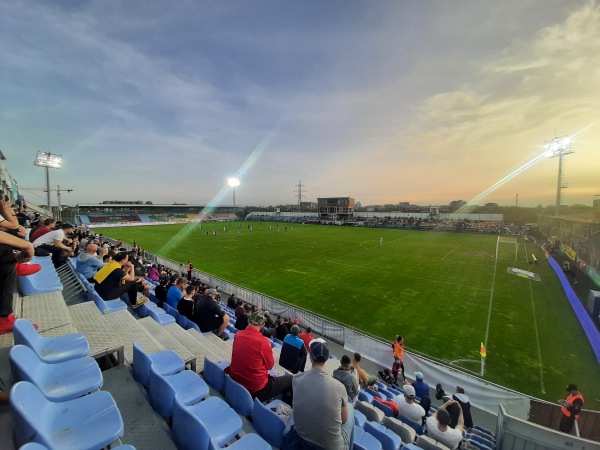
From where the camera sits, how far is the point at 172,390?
2727mm

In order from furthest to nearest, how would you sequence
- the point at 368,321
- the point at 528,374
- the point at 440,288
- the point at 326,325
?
the point at 440,288
the point at 368,321
the point at 326,325
the point at 528,374

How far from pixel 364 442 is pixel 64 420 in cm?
328

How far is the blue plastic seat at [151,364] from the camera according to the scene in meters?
3.12

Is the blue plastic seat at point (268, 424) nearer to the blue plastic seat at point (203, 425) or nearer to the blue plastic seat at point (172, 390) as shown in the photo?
the blue plastic seat at point (203, 425)

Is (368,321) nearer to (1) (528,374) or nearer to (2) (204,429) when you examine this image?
(1) (528,374)

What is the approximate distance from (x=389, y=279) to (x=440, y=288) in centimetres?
346

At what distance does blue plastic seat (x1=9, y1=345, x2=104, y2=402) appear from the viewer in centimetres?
204

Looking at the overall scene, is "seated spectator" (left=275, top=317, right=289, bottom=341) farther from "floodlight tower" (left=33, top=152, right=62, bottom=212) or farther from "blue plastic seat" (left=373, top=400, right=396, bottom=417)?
"floodlight tower" (left=33, top=152, right=62, bottom=212)

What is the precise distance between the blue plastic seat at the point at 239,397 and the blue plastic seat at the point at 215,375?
0.47ft

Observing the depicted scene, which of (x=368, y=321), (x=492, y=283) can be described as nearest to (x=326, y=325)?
(x=368, y=321)

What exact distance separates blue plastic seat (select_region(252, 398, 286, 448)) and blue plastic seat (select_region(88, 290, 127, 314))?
3.51 m

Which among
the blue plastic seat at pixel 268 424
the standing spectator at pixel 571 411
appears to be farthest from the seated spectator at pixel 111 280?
the standing spectator at pixel 571 411

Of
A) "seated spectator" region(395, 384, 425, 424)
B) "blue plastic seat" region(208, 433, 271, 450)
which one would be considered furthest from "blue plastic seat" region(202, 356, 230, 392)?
"seated spectator" region(395, 384, 425, 424)

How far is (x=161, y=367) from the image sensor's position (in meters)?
3.30
